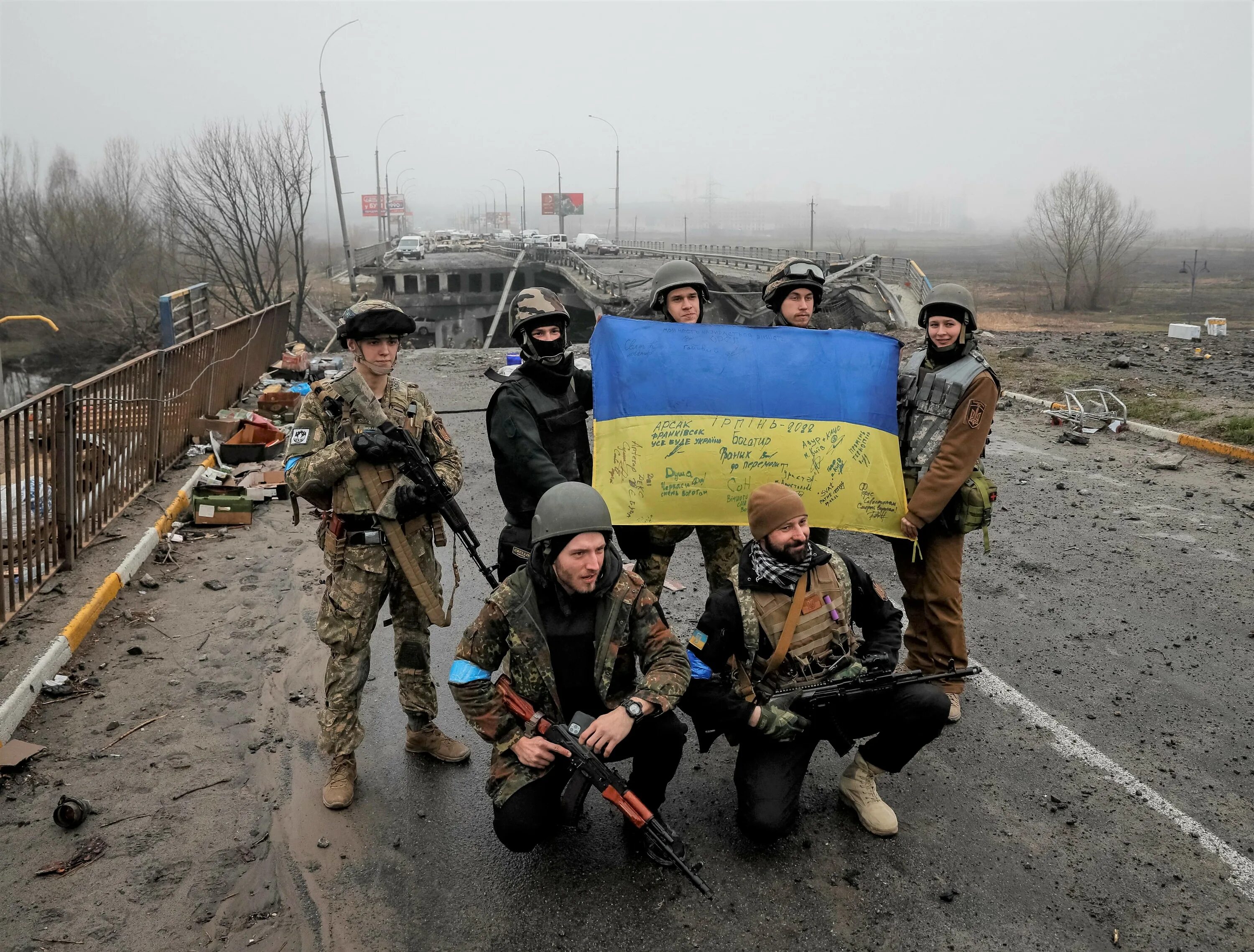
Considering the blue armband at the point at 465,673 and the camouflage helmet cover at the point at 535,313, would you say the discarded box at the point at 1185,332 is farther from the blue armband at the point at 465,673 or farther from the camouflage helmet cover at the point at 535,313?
the blue armband at the point at 465,673

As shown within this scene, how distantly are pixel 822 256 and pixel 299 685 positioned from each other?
4265 centimetres

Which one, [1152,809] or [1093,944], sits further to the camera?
[1152,809]

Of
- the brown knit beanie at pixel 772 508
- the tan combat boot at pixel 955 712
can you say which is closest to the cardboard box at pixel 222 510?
the brown knit beanie at pixel 772 508

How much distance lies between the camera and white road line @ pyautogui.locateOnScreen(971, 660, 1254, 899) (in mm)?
3379

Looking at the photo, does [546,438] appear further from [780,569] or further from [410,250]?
[410,250]

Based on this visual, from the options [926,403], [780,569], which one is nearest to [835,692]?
[780,569]

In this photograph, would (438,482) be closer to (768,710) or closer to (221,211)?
(768,710)

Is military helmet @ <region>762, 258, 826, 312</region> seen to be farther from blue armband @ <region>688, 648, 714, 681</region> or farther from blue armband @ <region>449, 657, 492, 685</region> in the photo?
blue armband @ <region>449, 657, 492, 685</region>

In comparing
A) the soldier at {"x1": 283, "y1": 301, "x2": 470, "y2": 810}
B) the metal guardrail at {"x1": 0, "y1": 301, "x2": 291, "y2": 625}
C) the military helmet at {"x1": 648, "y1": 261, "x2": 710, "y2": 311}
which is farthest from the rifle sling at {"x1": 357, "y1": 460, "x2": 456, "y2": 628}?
the metal guardrail at {"x1": 0, "y1": 301, "x2": 291, "y2": 625}

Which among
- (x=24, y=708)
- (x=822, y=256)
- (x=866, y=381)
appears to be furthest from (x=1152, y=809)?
(x=822, y=256)

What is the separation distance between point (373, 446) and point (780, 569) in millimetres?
1767

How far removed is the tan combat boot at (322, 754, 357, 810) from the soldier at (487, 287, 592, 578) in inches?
41.8

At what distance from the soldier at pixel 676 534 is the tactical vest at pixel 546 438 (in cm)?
42

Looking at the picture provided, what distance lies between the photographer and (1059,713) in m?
4.56
